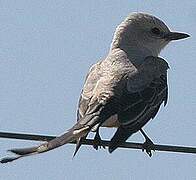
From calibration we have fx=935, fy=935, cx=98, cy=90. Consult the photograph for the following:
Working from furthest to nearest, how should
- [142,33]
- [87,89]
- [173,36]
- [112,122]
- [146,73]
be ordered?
1. [173,36]
2. [142,33]
3. [146,73]
4. [87,89]
5. [112,122]

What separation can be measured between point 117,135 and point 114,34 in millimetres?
3137

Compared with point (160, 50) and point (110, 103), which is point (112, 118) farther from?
point (160, 50)

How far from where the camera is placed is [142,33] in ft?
40.4

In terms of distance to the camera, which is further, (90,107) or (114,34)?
(114,34)

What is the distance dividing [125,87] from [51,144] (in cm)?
156

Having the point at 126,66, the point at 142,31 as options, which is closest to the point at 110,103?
the point at 126,66

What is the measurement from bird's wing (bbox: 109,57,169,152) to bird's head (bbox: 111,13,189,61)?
70 centimetres

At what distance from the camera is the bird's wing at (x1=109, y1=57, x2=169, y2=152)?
9.73 metres

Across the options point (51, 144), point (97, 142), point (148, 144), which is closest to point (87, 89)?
point (148, 144)

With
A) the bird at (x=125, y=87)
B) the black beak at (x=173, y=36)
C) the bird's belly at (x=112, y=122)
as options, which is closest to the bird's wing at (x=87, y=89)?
the bird at (x=125, y=87)

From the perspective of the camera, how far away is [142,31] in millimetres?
12344

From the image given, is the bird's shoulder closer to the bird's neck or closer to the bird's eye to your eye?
the bird's neck

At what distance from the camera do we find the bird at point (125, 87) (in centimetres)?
961

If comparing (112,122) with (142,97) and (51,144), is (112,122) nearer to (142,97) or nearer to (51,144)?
(142,97)
